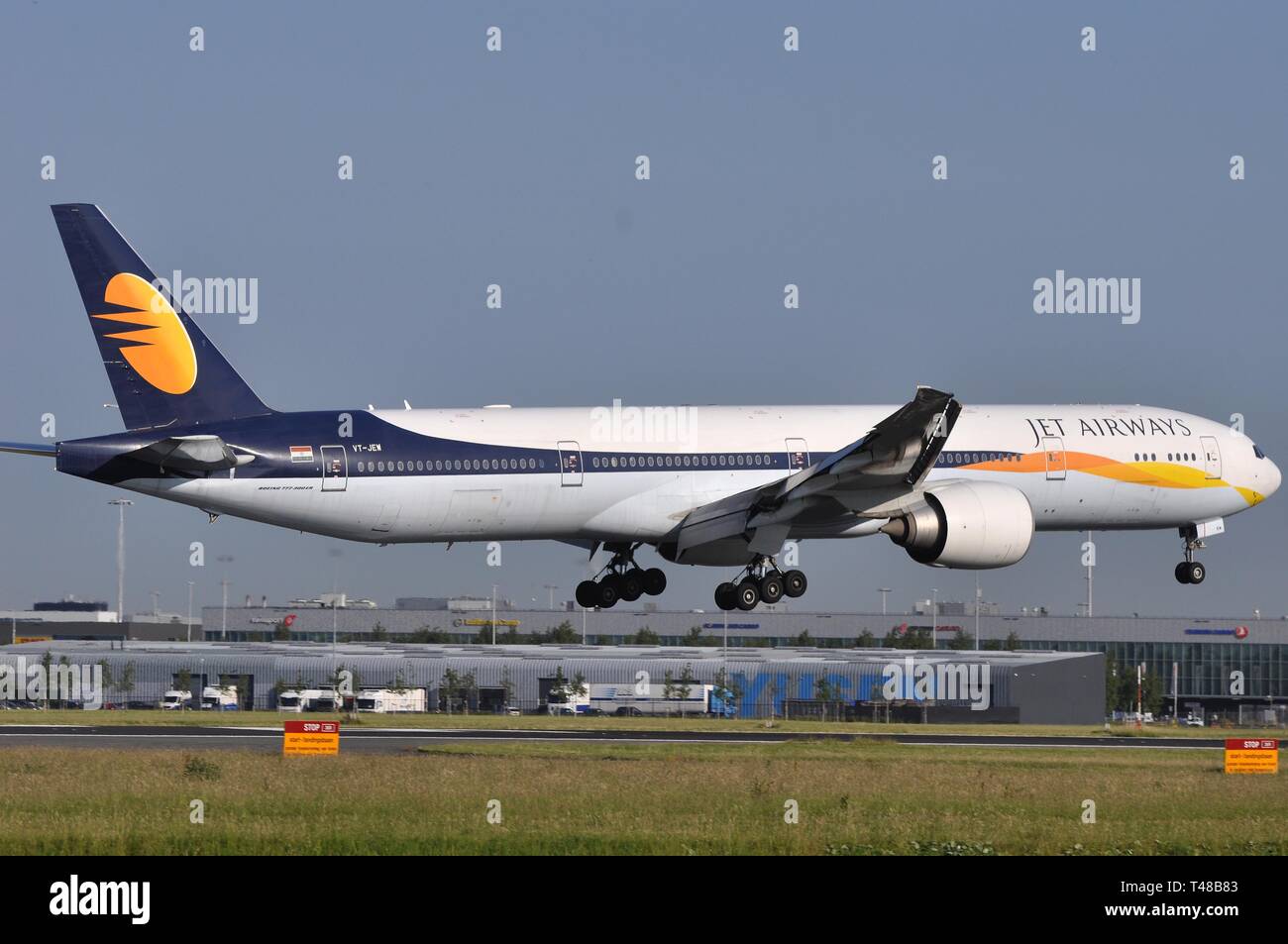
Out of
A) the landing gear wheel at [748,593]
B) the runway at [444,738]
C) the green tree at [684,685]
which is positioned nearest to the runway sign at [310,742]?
the runway at [444,738]

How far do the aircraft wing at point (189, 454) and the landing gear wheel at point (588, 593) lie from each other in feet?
37.0

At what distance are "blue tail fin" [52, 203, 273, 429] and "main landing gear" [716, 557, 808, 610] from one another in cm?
1291

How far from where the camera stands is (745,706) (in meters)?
98.7

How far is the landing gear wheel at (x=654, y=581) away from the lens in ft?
161

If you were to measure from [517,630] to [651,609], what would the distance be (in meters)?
10.9

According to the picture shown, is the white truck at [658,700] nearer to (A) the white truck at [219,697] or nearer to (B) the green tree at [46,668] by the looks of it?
(A) the white truck at [219,697]

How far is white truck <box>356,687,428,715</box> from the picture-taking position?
95.2 m

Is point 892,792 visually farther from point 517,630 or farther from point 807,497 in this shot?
point 517,630

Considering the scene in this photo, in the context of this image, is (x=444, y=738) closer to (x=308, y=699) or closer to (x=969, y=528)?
(x=969, y=528)

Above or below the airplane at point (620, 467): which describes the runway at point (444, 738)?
below

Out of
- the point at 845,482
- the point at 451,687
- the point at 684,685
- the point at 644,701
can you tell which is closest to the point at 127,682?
the point at 451,687

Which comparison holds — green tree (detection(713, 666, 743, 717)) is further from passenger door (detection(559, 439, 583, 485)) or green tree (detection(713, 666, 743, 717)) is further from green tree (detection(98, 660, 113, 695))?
passenger door (detection(559, 439, 583, 485))

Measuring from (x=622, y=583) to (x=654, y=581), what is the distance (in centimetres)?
89

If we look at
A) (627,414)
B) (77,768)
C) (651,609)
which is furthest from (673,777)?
(651,609)
